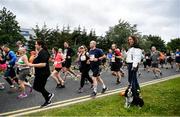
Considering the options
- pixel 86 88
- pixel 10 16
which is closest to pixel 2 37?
pixel 10 16

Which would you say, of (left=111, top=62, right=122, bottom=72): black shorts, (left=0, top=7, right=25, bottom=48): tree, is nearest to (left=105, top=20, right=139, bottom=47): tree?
(left=0, top=7, right=25, bottom=48): tree

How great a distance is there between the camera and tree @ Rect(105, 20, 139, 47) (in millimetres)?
90062

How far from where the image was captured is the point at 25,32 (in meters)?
84.2

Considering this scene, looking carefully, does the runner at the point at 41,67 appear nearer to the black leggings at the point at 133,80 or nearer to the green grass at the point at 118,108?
the green grass at the point at 118,108

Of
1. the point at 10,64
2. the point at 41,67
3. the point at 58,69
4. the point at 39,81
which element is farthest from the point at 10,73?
the point at 41,67

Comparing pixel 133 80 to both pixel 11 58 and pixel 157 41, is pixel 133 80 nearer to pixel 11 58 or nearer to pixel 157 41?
pixel 11 58

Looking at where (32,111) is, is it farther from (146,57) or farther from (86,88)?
(146,57)

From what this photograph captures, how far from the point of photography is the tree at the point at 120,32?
9006 centimetres

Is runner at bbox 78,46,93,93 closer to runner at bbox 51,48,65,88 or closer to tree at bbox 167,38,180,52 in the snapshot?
runner at bbox 51,48,65,88

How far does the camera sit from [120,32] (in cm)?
9250

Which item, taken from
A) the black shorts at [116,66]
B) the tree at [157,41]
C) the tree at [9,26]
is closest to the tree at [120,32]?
the tree at [157,41]

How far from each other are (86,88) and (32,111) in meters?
5.24

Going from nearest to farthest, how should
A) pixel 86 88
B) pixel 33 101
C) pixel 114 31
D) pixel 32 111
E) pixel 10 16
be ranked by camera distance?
pixel 32 111 < pixel 33 101 < pixel 86 88 < pixel 10 16 < pixel 114 31

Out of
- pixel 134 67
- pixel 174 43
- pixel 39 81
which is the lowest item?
pixel 39 81
